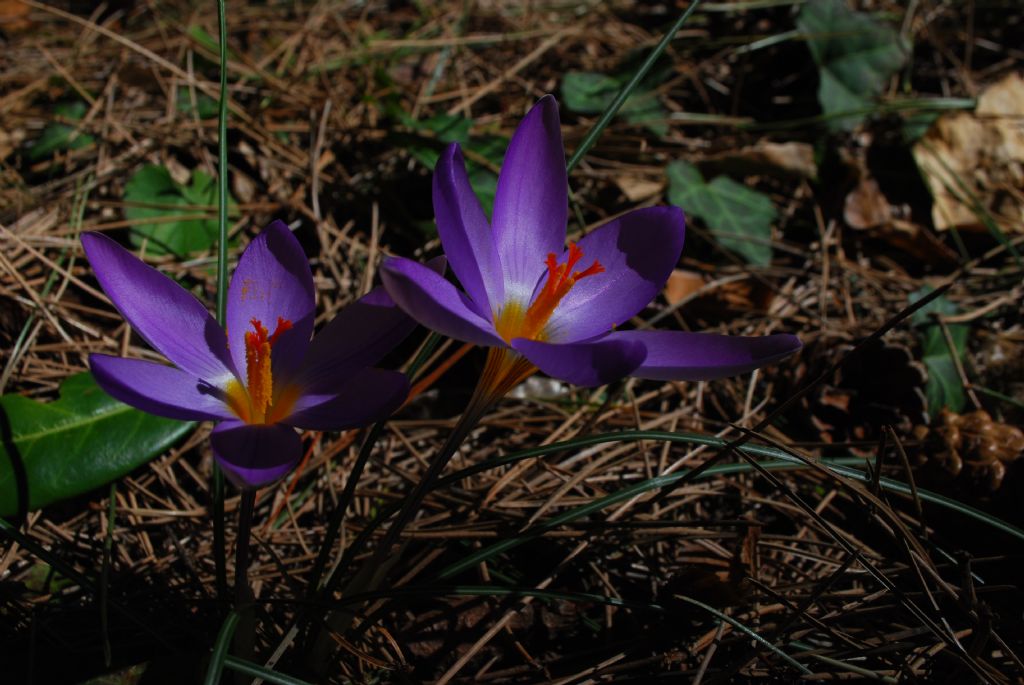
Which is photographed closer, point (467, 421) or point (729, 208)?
point (467, 421)

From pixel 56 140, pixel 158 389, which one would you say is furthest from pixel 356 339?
pixel 56 140

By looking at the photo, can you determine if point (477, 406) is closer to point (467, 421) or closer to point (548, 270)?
point (467, 421)

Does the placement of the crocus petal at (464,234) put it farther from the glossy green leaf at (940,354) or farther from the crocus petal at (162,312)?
the glossy green leaf at (940,354)

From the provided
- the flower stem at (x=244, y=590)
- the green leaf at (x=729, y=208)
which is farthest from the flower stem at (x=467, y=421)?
the green leaf at (x=729, y=208)

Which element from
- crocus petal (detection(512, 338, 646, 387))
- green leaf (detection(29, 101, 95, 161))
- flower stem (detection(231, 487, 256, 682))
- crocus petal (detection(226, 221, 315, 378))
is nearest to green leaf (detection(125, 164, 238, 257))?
green leaf (detection(29, 101, 95, 161))

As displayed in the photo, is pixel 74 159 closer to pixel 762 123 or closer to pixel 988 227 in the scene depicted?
pixel 762 123

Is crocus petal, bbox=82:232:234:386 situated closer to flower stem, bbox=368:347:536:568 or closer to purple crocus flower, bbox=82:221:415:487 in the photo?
purple crocus flower, bbox=82:221:415:487
